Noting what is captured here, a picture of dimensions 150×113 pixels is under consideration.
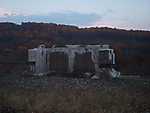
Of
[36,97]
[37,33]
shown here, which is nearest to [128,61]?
[37,33]

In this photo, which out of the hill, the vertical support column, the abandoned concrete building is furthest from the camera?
the hill

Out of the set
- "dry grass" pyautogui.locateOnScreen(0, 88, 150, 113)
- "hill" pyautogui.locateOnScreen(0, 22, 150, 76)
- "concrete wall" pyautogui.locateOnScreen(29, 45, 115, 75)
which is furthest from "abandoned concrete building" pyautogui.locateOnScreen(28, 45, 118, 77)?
"dry grass" pyautogui.locateOnScreen(0, 88, 150, 113)

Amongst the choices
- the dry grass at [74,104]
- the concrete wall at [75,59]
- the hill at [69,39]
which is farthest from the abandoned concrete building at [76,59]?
the dry grass at [74,104]

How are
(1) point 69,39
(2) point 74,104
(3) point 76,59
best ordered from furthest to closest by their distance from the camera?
(1) point 69,39, (3) point 76,59, (2) point 74,104

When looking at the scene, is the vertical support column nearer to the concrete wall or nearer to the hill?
the concrete wall

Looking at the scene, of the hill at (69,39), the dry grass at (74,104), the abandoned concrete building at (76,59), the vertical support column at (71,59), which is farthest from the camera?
the hill at (69,39)

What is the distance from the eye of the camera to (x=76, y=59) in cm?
2902

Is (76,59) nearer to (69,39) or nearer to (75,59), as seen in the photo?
(75,59)

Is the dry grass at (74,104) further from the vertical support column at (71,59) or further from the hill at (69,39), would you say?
the hill at (69,39)

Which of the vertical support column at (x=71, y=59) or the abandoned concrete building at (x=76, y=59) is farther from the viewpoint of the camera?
Result: the vertical support column at (x=71, y=59)

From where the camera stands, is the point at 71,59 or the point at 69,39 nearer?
the point at 71,59

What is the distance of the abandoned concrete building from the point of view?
28.3 m

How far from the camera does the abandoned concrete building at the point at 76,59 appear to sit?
1115 inches

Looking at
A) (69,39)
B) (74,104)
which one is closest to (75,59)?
(74,104)
